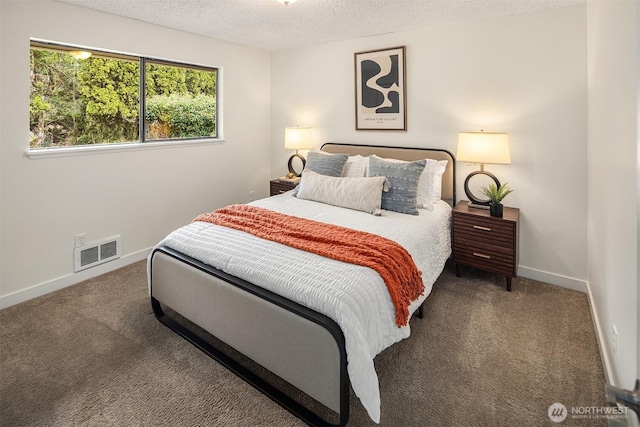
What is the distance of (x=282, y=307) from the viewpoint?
5.81ft

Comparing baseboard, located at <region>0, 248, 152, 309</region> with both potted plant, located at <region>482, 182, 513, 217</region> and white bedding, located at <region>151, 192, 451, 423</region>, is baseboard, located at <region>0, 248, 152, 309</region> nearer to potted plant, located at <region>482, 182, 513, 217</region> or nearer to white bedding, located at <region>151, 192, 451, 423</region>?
white bedding, located at <region>151, 192, 451, 423</region>

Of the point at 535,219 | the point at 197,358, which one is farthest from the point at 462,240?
the point at 197,358

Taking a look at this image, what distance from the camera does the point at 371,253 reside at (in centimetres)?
210

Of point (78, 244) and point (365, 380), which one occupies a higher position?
point (78, 244)

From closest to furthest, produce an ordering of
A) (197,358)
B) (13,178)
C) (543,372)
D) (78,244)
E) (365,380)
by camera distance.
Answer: (365,380)
(543,372)
(197,358)
(13,178)
(78,244)

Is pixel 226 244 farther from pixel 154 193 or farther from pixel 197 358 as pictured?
pixel 154 193

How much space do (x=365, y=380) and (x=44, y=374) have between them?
186 centimetres

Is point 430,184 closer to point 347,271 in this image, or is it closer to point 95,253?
point 347,271

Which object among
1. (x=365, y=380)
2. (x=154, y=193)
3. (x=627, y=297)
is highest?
(x=154, y=193)

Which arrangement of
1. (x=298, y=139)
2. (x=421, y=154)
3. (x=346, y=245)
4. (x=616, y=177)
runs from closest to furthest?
(x=616, y=177) → (x=346, y=245) → (x=421, y=154) → (x=298, y=139)

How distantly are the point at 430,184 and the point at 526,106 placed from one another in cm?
104

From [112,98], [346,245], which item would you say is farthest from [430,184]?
[112,98]

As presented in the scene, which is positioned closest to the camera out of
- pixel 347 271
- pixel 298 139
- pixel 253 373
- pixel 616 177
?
pixel 616 177

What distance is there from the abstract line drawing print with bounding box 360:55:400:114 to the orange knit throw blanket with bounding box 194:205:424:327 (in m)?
1.84
